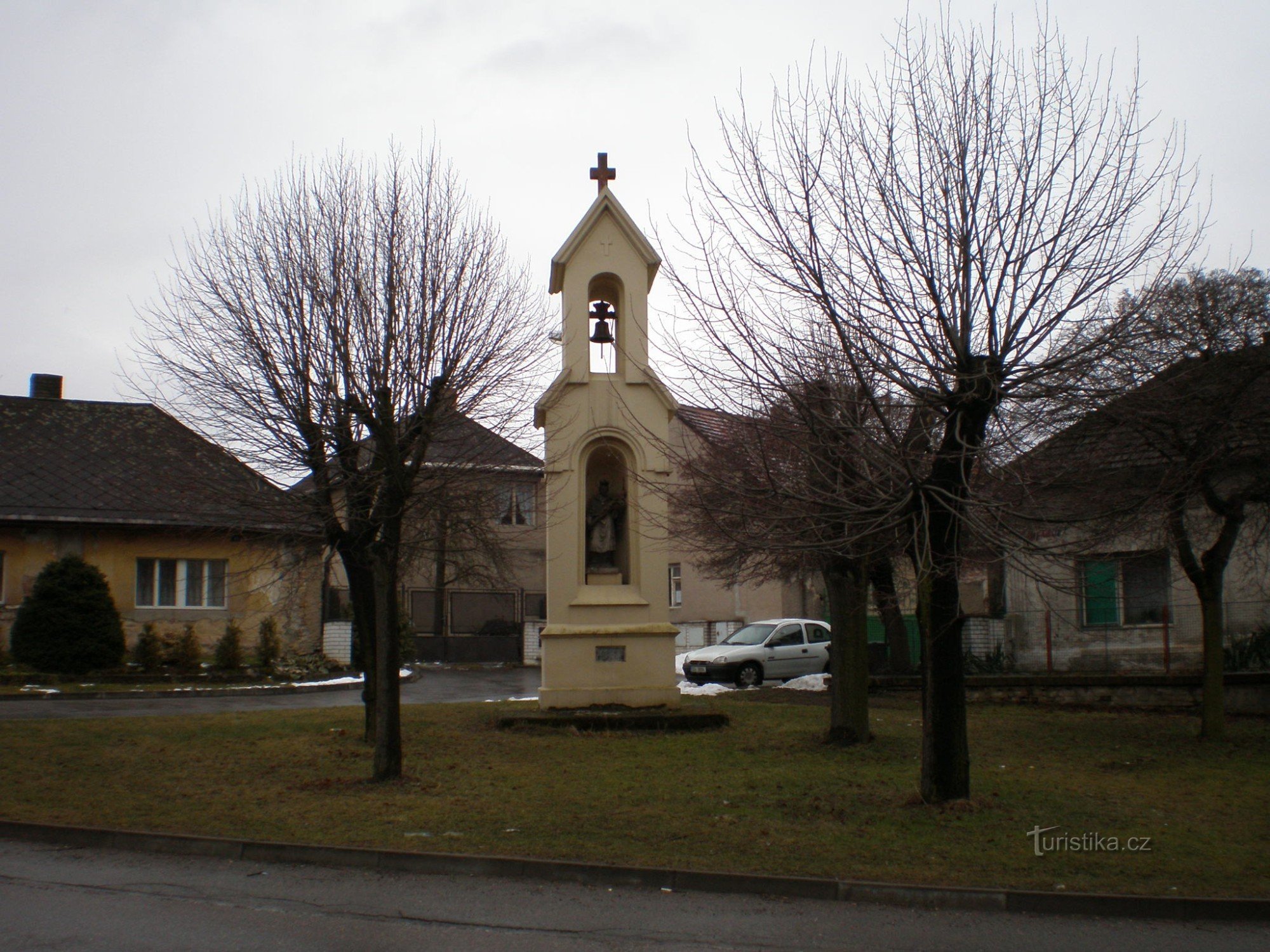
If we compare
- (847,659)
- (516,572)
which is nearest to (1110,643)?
(847,659)

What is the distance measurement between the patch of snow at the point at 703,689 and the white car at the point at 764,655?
0.44m

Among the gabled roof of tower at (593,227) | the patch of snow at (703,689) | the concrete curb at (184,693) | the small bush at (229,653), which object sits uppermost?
the gabled roof of tower at (593,227)

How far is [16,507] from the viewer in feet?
75.4

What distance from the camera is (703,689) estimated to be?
2156 centimetres

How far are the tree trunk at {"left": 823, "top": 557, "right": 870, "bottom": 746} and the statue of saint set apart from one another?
12.2ft

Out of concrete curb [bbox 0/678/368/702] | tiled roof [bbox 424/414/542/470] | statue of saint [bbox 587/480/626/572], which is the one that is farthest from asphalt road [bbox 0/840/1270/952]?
concrete curb [bbox 0/678/368/702]

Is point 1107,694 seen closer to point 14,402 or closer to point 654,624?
point 654,624

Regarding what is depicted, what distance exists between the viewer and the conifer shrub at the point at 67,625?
21.5 meters

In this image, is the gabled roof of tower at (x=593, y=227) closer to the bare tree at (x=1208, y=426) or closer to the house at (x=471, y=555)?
the house at (x=471, y=555)

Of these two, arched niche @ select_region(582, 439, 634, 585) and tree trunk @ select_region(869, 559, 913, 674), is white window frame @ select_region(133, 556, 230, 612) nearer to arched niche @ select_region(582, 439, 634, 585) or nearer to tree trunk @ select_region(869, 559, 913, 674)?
arched niche @ select_region(582, 439, 634, 585)

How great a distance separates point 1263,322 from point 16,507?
23.5 meters

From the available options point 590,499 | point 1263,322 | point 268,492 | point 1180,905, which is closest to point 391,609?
point 268,492


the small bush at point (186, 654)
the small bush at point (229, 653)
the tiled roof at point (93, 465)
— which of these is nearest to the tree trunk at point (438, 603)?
the small bush at point (229, 653)

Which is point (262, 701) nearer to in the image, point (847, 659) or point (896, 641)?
point (847, 659)
